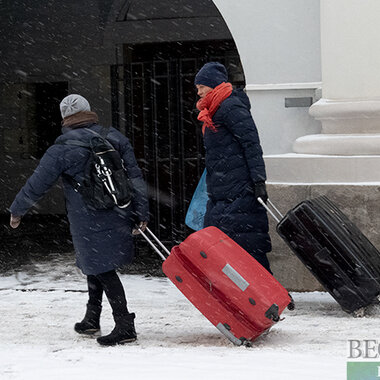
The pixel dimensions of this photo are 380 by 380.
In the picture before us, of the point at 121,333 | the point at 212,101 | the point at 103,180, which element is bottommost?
the point at 121,333

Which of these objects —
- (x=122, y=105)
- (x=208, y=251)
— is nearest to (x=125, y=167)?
(x=208, y=251)

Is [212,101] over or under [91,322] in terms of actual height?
over

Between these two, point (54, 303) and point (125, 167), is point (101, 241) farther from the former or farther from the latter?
point (54, 303)

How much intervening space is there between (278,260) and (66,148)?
95.7 inches

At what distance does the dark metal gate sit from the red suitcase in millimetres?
4231

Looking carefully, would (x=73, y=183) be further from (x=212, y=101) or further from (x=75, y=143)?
(x=212, y=101)

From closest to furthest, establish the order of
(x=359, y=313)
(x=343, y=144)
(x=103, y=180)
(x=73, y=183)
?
(x=103, y=180)
(x=73, y=183)
(x=359, y=313)
(x=343, y=144)

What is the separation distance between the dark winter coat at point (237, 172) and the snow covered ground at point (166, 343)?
647mm

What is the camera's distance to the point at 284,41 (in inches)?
287

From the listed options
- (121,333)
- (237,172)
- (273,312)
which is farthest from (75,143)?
(273,312)

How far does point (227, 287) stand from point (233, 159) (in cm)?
125

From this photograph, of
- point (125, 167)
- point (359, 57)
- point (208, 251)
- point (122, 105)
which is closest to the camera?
point (208, 251)

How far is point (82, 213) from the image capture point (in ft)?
16.5

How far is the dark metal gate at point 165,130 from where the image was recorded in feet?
29.7
